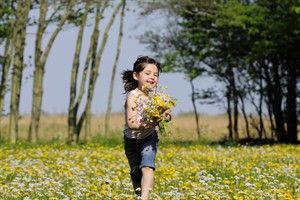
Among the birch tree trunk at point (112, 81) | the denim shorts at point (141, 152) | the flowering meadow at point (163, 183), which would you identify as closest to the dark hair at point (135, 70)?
the denim shorts at point (141, 152)

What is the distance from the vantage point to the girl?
722cm

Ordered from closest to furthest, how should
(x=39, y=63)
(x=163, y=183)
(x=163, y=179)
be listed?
1. (x=163, y=183)
2. (x=163, y=179)
3. (x=39, y=63)

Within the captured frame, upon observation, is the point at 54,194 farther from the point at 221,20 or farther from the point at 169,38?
the point at 169,38

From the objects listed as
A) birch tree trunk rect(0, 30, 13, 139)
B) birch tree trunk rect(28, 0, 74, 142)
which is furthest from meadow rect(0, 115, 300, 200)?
birch tree trunk rect(0, 30, 13, 139)

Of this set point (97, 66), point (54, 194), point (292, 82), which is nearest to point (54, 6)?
point (97, 66)

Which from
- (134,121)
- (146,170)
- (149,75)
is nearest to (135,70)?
(149,75)

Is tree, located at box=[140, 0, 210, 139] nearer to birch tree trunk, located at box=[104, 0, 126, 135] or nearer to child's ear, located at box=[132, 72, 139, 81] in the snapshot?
birch tree trunk, located at box=[104, 0, 126, 135]

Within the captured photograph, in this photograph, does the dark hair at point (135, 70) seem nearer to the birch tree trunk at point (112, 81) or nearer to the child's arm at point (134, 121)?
the child's arm at point (134, 121)

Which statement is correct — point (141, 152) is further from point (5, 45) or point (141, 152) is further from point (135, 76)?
point (5, 45)

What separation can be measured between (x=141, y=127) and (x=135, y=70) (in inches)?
30.4

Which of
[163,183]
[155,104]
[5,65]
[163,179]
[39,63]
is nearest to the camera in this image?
[155,104]

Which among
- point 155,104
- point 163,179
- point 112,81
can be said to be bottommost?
point 163,179

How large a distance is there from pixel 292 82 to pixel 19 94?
530 inches

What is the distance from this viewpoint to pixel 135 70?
7.62 metres
